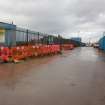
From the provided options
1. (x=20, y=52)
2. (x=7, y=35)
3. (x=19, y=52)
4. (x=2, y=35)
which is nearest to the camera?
(x=19, y=52)

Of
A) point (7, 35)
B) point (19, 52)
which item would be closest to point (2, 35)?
point (7, 35)

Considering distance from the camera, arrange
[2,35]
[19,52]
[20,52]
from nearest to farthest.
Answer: [19,52] < [20,52] < [2,35]

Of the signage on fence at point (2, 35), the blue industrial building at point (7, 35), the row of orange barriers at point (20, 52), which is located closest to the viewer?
the row of orange barriers at point (20, 52)

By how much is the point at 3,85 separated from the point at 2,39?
16953mm

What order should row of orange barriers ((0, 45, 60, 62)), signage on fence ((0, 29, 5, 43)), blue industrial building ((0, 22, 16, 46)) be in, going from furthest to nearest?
blue industrial building ((0, 22, 16, 46)), signage on fence ((0, 29, 5, 43)), row of orange barriers ((0, 45, 60, 62))

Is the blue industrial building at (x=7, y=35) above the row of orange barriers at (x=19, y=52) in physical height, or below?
above

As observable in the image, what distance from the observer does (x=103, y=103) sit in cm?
746

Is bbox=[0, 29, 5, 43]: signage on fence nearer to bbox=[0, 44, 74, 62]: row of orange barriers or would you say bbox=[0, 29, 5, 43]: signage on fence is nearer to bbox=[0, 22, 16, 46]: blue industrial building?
bbox=[0, 22, 16, 46]: blue industrial building

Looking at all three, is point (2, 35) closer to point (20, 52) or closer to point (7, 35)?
point (7, 35)

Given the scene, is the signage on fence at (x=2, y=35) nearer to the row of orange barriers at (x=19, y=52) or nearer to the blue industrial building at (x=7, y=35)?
the blue industrial building at (x=7, y=35)

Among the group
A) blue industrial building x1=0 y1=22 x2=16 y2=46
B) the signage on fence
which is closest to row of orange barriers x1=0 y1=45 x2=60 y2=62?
blue industrial building x1=0 y1=22 x2=16 y2=46

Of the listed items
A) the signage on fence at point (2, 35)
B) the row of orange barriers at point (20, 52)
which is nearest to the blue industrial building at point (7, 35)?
the signage on fence at point (2, 35)

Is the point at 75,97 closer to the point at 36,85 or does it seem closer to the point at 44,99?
the point at 44,99

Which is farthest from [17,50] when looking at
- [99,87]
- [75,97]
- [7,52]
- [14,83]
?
[75,97]
